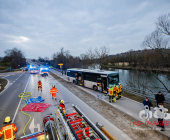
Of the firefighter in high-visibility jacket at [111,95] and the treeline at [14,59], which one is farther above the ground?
the treeline at [14,59]

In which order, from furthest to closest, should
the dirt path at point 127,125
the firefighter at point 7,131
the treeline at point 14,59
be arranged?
1. the treeline at point 14,59
2. the dirt path at point 127,125
3. the firefighter at point 7,131

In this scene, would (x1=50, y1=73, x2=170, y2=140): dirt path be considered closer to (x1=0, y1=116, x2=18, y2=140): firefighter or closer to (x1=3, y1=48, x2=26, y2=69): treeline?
(x1=0, y1=116, x2=18, y2=140): firefighter

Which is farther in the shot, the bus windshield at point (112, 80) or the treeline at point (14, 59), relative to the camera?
the treeline at point (14, 59)

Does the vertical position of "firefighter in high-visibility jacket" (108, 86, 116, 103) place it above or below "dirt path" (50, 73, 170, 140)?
above

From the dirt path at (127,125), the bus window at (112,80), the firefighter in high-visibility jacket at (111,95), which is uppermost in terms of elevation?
the bus window at (112,80)

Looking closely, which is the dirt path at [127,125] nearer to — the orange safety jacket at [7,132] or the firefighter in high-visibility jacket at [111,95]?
the firefighter in high-visibility jacket at [111,95]

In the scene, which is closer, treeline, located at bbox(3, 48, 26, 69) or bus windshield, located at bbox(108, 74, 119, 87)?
bus windshield, located at bbox(108, 74, 119, 87)

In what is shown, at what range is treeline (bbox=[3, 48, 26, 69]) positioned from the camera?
55594 mm

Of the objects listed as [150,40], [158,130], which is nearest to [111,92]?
[158,130]

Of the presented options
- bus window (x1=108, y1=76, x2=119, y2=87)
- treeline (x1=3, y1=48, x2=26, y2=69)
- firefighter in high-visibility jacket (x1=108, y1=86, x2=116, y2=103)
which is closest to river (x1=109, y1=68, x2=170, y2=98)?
bus window (x1=108, y1=76, x2=119, y2=87)

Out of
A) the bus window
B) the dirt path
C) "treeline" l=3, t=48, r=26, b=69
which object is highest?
"treeline" l=3, t=48, r=26, b=69

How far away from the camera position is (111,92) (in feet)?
32.4

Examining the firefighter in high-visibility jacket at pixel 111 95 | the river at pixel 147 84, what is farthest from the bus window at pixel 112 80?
the river at pixel 147 84

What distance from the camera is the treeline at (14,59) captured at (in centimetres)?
5559
